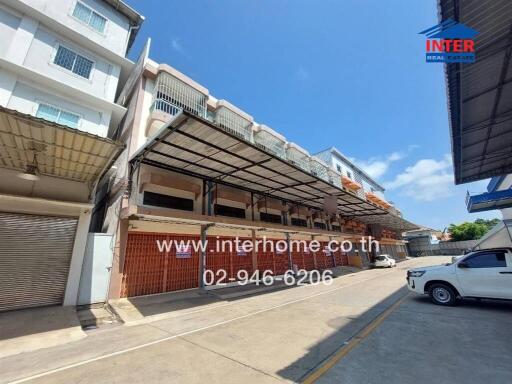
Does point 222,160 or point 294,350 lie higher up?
point 222,160

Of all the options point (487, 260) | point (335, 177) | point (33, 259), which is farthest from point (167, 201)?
point (335, 177)

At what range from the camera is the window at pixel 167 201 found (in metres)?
10.5

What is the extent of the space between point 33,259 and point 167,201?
5.05 metres

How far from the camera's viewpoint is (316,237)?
70.8 feet

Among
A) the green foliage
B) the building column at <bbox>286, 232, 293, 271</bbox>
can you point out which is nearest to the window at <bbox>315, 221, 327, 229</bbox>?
the building column at <bbox>286, 232, 293, 271</bbox>

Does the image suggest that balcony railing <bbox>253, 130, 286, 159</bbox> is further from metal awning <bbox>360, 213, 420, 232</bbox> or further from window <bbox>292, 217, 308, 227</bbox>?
metal awning <bbox>360, 213, 420, 232</bbox>

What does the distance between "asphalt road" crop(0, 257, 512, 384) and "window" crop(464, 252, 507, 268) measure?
126 cm

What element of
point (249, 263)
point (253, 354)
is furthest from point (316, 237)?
point (253, 354)

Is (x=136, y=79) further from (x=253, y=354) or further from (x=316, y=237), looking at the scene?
(x=316, y=237)

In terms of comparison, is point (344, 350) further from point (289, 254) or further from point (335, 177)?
point (335, 177)

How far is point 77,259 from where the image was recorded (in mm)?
8602

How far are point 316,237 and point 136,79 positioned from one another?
1858cm

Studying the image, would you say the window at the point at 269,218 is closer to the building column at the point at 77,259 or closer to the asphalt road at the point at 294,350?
the asphalt road at the point at 294,350

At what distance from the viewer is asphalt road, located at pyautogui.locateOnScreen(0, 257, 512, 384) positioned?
360 centimetres
